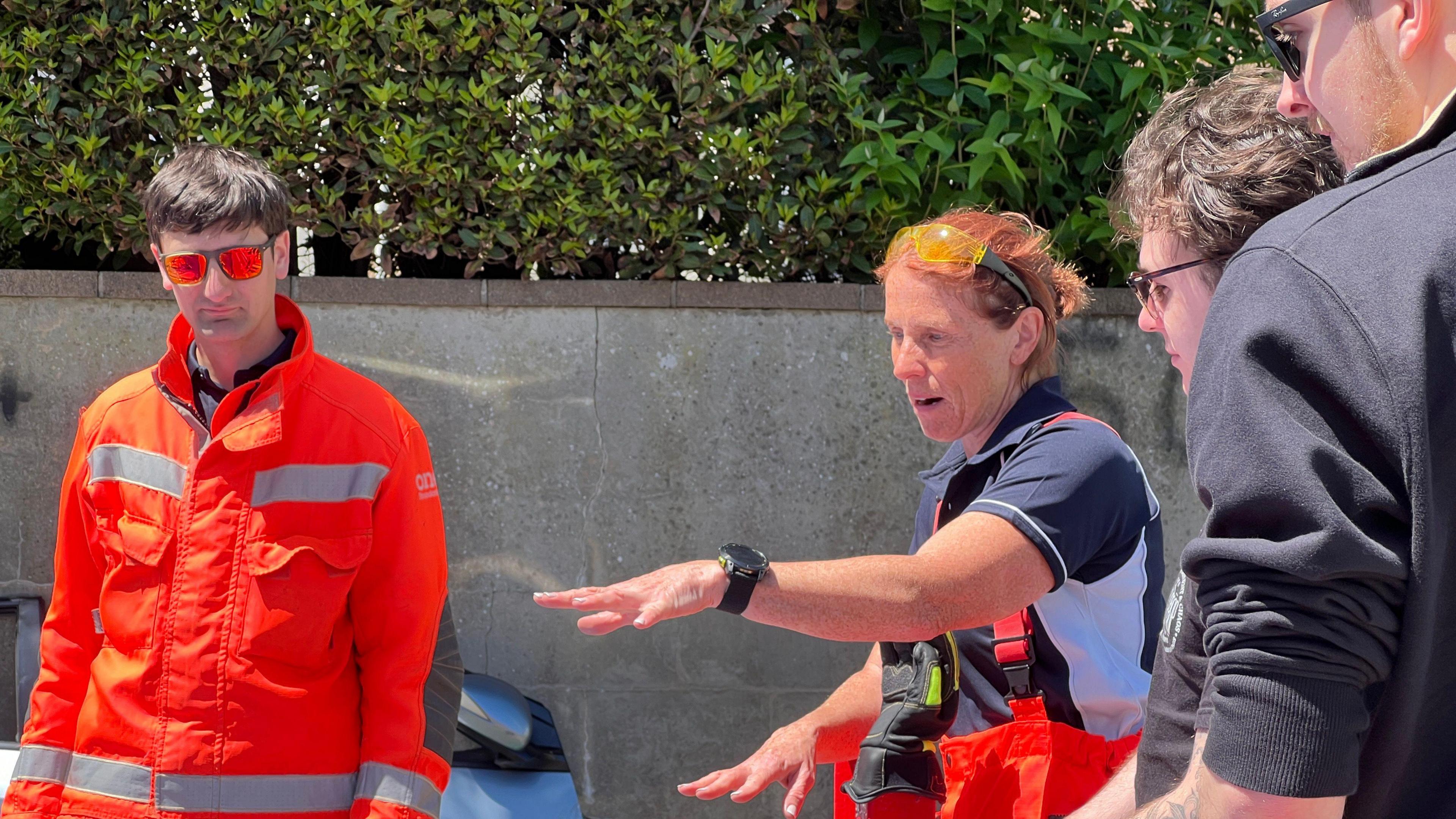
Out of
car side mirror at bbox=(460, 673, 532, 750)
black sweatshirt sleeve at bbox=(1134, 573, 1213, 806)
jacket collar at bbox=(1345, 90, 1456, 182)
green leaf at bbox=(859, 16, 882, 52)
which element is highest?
jacket collar at bbox=(1345, 90, 1456, 182)

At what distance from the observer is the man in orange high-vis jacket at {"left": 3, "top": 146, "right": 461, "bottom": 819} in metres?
2.30

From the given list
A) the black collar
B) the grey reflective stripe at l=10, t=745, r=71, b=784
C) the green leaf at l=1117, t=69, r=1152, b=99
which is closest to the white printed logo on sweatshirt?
the black collar

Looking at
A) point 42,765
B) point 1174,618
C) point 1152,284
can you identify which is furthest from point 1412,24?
point 42,765

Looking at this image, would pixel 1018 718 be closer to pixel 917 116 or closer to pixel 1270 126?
pixel 1270 126

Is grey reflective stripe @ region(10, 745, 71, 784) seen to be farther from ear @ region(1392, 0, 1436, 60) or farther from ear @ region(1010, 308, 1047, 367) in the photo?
ear @ region(1392, 0, 1436, 60)

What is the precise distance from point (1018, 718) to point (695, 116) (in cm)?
260

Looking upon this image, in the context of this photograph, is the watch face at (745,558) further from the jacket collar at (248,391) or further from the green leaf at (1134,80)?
the green leaf at (1134,80)

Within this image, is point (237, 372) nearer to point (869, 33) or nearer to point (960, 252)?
point (960, 252)

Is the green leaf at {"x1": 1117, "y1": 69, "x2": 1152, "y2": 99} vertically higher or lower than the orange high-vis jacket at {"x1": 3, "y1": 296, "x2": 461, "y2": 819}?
higher

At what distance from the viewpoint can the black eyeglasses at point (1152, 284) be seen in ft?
4.79

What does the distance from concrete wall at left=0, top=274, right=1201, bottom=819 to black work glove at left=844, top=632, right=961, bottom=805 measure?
2.07 metres

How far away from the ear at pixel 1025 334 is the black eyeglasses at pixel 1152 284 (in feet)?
1.57

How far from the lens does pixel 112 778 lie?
90.7 inches

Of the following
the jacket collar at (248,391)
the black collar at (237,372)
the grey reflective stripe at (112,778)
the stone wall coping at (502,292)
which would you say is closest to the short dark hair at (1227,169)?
the jacket collar at (248,391)
